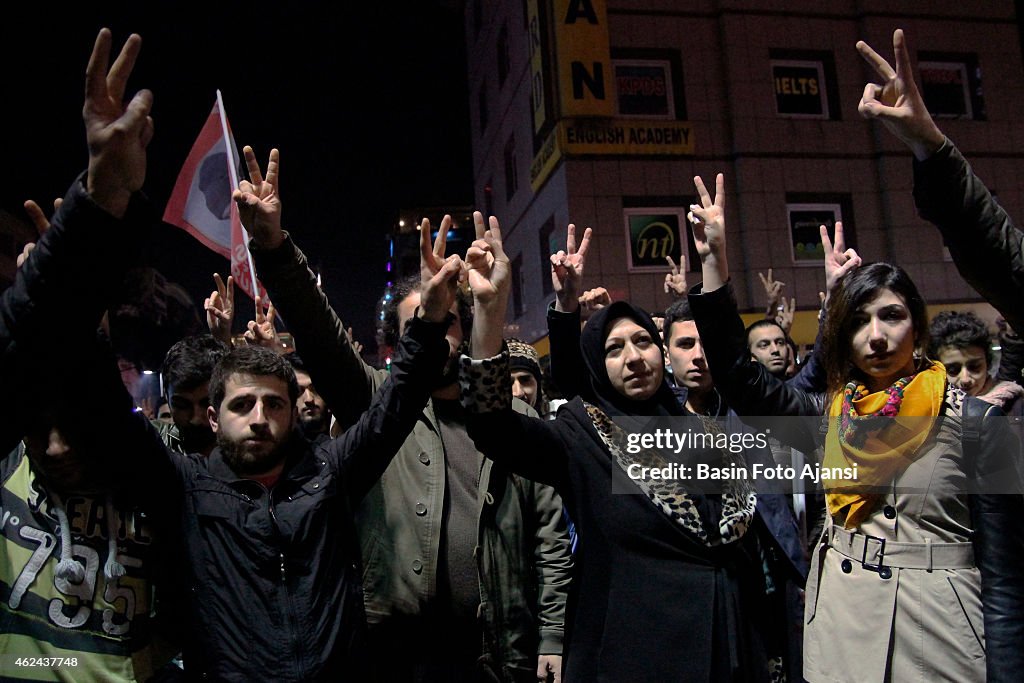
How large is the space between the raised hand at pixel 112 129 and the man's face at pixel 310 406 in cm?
313

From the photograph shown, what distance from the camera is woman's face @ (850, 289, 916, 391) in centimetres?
275

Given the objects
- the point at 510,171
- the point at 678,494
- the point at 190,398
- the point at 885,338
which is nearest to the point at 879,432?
the point at 885,338

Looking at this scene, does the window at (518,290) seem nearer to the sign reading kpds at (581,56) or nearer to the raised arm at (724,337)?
the sign reading kpds at (581,56)

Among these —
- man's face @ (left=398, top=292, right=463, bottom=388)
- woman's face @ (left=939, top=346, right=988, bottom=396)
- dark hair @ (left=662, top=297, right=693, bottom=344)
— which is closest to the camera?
man's face @ (left=398, top=292, right=463, bottom=388)

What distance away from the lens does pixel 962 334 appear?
14.7ft

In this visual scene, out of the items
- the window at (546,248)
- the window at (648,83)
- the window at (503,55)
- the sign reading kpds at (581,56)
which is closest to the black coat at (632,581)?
the sign reading kpds at (581,56)

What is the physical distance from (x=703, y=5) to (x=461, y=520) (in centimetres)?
1749

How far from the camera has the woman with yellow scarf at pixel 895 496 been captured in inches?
96.0

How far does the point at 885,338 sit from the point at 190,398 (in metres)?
3.04

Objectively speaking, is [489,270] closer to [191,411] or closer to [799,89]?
[191,411]

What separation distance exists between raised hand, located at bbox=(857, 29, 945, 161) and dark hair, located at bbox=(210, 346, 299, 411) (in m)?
2.18

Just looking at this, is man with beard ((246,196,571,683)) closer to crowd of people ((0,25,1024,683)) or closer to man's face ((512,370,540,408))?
crowd of people ((0,25,1024,683))

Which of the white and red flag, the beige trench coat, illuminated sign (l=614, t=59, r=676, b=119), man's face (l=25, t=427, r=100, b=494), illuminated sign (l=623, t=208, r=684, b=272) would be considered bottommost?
the beige trench coat

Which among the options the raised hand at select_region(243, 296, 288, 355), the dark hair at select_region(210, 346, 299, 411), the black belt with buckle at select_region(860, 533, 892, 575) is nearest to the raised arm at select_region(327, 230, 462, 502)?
the dark hair at select_region(210, 346, 299, 411)
